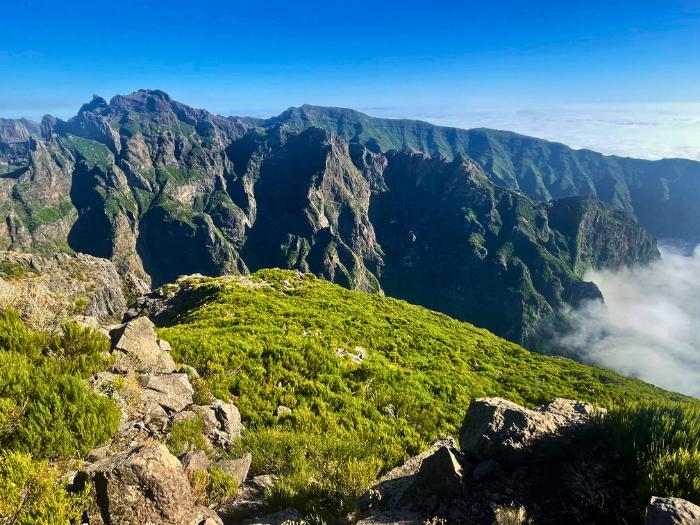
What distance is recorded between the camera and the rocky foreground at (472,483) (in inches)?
246

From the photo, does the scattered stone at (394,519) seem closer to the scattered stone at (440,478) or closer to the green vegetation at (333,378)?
the scattered stone at (440,478)

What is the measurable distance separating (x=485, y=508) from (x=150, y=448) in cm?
631

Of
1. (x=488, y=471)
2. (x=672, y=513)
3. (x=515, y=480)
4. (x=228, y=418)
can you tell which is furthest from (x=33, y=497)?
(x=672, y=513)

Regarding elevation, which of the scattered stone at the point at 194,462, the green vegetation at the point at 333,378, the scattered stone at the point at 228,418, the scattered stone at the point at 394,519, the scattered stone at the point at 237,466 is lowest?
the green vegetation at the point at 333,378

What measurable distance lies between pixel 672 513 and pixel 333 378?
48.7 ft

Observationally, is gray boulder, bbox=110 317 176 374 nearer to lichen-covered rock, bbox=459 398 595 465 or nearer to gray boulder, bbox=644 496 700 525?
lichen-covered rock, bbox=459 398 595 465

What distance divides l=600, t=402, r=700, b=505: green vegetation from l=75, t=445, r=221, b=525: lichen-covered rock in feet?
24.7

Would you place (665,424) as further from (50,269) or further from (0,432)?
(50,269)

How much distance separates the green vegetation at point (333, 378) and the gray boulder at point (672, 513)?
4.95m

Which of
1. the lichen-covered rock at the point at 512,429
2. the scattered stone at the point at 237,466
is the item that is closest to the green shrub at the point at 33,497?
the scattered stone at the point at 237,466

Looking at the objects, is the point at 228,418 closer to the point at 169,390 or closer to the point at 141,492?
the point at 169,390

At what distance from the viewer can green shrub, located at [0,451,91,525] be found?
585 cm

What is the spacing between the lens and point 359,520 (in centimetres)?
681

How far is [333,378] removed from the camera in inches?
734
